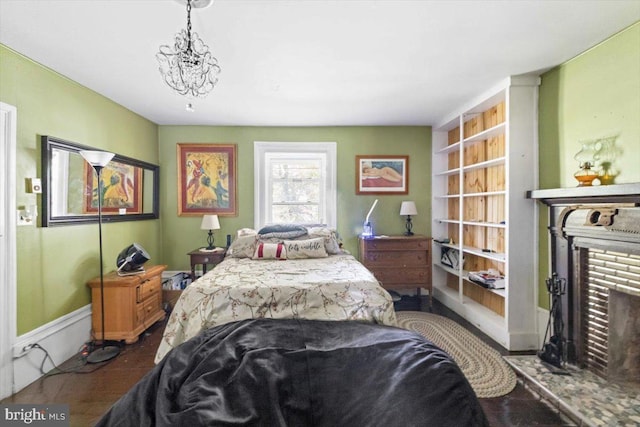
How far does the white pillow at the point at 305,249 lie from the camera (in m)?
2.89

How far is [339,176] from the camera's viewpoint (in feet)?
12.8

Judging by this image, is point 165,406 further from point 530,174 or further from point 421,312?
point 530,174

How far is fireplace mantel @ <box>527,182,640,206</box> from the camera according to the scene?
5.37 feet

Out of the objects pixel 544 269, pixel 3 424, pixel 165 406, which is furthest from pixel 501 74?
pixel 3 424

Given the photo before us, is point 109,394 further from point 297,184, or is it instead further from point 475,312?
point 475,312

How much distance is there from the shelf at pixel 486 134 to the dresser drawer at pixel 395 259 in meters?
1.45

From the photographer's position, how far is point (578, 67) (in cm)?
211

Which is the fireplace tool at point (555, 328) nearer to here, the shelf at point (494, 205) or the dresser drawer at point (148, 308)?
the shelf at point (494, 205)

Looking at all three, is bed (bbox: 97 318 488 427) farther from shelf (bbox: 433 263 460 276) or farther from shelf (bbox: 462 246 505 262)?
shelf (bbox: 433 263 460 276)

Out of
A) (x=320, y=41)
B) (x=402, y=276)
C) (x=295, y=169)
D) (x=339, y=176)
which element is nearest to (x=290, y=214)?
(x=295, y=169)

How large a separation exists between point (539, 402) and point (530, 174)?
178 cm

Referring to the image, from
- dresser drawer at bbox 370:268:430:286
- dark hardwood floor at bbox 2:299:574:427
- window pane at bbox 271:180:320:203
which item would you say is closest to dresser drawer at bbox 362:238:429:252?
dresser drawer at bbox 370:268:430:286

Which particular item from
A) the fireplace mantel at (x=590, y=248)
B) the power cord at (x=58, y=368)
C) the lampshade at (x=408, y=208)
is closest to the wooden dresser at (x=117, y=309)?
the power cord at (x=58, y=368)

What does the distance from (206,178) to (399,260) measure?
2.81 meters
